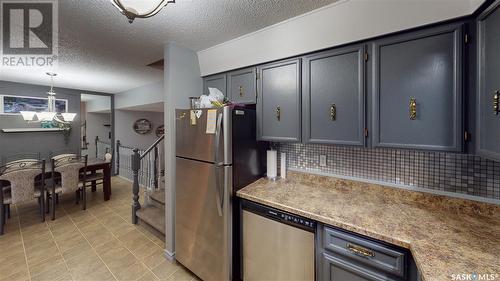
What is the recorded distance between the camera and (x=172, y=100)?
87.0 inches

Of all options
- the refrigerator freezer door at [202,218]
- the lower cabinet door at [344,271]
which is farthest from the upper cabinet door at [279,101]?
the lower cabinet door at [344,271]

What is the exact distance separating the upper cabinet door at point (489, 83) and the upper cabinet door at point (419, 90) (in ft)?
0.33

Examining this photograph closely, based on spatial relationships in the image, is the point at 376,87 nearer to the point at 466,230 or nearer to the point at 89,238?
the point at 466,230

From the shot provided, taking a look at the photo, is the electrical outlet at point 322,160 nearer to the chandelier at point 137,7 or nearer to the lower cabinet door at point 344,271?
the lower cabinet door at point 344,271

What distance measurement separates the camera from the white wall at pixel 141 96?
4270 mm

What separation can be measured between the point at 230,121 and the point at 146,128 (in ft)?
19.0

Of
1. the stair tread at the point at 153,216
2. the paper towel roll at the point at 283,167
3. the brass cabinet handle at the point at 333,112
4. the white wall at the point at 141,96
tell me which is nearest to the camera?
the brass cabinet handle at the point at 333,112

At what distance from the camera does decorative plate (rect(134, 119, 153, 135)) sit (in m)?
6.34

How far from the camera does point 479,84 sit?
1093mm

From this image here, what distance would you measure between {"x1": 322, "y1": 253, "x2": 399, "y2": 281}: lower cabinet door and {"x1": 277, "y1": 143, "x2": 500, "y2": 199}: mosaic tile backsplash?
769 millimetres

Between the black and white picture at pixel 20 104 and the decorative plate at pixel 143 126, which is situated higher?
the black and white picture at pixel 20 104

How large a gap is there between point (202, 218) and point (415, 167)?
181 centimetres

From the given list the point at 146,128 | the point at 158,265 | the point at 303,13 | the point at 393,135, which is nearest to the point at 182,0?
the point at 303,13

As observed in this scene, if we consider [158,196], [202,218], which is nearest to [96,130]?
[158,196]
